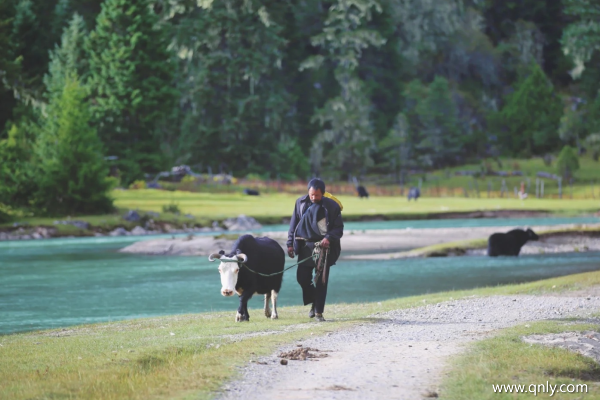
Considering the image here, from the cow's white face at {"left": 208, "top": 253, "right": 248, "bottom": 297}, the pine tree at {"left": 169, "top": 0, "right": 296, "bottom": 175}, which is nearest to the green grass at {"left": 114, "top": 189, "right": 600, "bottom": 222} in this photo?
the pine tree at {"left": 169, "top": 0, "right": 296, "bottom": 175}

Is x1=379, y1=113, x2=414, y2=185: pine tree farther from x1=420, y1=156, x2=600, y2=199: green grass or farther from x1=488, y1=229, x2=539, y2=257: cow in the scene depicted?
x1=488, y1=229, x2=539, y2=257: cow

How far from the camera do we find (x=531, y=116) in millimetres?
92312

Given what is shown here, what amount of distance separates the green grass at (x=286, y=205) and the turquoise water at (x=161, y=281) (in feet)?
58.9

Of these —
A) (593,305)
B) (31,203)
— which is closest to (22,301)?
(593,305)

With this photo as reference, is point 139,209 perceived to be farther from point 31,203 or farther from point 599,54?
point 599,54

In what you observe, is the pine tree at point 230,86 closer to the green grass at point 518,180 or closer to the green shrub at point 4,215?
the green grass at point 518,180

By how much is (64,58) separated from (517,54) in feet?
158

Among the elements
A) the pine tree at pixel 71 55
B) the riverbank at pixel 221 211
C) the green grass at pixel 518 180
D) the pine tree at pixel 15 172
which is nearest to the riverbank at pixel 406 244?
the riverbank at pixel 221 211

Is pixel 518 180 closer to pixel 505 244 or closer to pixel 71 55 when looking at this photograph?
pixel 71 55

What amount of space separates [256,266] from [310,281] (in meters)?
0.89

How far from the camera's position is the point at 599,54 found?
308 feet

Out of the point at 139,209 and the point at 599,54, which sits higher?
the point at 599,54

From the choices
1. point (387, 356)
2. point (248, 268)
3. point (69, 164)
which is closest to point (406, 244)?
point (69, 164)

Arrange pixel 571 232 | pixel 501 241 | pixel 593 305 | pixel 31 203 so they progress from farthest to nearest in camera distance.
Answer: pixel 31 203 → pixel 571 232 → pixel 501 241 → pixel 593 305
